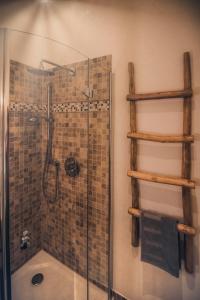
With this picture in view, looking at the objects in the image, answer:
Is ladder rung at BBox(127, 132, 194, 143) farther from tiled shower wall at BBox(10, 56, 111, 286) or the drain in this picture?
the drain

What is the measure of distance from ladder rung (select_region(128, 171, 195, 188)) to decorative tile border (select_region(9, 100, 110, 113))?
0.57 meters

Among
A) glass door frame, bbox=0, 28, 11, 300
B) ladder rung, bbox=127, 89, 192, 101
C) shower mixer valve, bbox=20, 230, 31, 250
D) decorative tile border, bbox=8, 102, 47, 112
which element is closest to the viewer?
ladder rung, bbox=127, 89, 192, 101

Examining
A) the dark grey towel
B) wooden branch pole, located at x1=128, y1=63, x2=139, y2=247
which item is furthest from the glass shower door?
the dark grey towel

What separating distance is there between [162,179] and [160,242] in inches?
17.1

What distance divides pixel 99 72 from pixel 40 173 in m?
1.05

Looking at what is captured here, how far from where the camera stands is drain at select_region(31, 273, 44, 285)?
5.44 ft

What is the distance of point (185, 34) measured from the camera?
4.06ft

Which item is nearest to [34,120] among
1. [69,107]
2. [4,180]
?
[69,107]

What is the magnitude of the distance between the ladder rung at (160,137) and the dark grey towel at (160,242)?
0.52m

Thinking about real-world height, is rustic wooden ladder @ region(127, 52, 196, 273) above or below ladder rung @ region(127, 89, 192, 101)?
below

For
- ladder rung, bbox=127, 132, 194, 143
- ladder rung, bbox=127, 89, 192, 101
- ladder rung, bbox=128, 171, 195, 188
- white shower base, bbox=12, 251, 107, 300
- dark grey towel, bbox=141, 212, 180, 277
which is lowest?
white shower base, bbox=12, 251, 107, 300

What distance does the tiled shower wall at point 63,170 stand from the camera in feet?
5.17

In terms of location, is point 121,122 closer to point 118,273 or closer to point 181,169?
point 181,169

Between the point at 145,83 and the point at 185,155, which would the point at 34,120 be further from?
the point at 185,155
